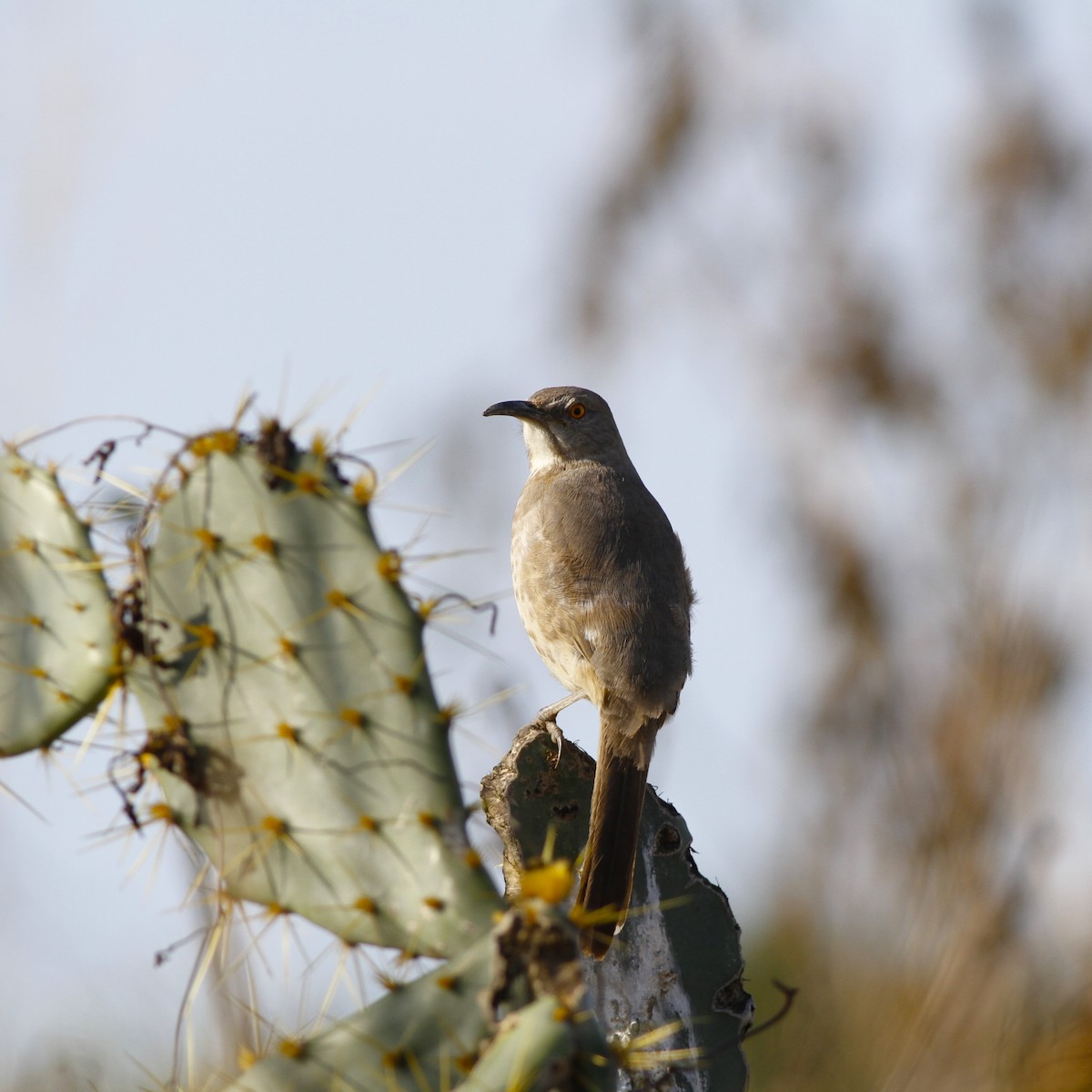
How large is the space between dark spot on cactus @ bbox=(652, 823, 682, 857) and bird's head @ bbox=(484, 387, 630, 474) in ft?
5.67

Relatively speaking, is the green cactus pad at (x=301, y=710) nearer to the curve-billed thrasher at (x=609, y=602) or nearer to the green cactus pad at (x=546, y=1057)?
the green cactus pad at (x=546, y=1057)

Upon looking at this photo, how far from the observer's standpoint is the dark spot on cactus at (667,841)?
3.54m

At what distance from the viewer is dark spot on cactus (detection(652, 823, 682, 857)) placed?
11.6ft

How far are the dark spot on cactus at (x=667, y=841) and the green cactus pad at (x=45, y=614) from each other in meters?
1.50

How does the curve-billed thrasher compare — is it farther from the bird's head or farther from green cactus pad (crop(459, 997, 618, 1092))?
green cactus pad (crop(459, 997, 618, 1092))

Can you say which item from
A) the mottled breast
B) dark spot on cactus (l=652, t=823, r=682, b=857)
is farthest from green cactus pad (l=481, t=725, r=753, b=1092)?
the mottled breast

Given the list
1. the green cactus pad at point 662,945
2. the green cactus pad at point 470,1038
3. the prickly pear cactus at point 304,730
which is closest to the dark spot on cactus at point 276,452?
the prickly pear cactus at point 304,730

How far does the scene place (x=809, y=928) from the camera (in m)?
7.53

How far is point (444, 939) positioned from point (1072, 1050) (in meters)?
2.35

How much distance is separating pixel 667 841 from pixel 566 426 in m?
1.91

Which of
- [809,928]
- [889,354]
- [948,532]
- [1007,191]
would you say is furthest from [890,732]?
[1007,191]

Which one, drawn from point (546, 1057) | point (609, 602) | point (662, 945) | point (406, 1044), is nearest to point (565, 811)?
point (662, 945)

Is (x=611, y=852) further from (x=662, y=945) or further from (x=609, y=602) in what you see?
(x=609, y=602)

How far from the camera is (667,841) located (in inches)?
141
